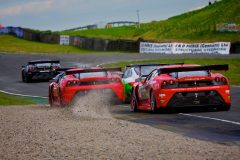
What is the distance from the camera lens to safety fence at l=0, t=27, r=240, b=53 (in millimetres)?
64294

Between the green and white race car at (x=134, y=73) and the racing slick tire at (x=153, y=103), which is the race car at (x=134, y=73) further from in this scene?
the racing slick tire at (x=153, y=103)

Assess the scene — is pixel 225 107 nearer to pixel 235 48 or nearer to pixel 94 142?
pixel 94 142

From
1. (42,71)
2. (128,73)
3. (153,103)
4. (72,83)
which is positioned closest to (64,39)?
(42,71)

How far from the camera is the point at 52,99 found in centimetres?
2227

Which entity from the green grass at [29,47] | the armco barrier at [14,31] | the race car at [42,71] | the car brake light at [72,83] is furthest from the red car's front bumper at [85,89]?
the armco barrier at [14,31]

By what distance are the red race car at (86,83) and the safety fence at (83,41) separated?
32.0 metres

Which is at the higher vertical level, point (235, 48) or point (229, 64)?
point (235, 48)

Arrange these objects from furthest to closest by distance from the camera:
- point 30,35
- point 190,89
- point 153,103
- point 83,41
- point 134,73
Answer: point 30,35, point 83,41, point 134,73, point 153,103, point 190,89

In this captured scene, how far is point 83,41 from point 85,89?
55079 mm

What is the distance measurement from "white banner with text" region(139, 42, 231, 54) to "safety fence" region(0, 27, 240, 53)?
2.53ft

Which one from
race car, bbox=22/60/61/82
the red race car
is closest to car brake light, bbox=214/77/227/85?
the red race car

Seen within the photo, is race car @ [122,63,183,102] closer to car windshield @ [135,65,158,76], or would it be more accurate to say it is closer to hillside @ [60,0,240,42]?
car windshield @ [135,65,158,76]

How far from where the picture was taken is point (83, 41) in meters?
74.5

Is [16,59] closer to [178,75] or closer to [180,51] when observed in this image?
[180,51]
